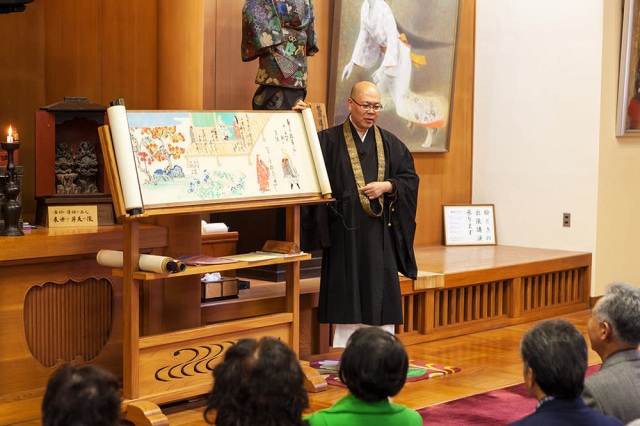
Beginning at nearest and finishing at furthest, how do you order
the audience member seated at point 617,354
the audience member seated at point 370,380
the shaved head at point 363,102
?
1. the audience member seated at point 370,380
2. the audience member seated at point 617,354
3. the shaved head at point 363,102

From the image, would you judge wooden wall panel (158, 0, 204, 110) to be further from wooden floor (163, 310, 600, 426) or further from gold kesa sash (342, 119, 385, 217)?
wooden floor (163, 310, 600, 426)

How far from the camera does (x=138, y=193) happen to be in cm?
384

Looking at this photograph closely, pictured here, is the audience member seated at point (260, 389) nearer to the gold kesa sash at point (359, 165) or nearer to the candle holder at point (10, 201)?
the candle holder at point (10, 201)

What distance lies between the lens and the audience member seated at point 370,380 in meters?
2.23

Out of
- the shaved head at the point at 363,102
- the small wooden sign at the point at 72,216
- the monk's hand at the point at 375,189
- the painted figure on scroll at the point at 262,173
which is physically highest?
the shaved head at the point at 363,102

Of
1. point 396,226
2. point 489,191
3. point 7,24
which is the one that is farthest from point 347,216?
point 489,191

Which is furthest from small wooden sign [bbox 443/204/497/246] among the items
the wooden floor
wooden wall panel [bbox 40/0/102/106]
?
wooden wall panel [bbox 40/0/102/106]

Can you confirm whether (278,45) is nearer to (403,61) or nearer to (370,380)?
(403,61)

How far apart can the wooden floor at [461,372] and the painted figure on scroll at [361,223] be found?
43cm

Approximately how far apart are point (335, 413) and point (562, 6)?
Result: 5.70 metres

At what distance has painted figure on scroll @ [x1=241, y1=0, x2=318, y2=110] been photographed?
523 centimetres

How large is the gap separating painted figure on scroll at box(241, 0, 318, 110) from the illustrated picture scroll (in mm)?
779

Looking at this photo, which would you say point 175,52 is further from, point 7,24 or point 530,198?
point 530,198

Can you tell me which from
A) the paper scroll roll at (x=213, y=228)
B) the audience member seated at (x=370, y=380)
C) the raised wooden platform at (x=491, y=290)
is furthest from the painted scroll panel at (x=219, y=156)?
the audience member seated at (x=370, y=380)
